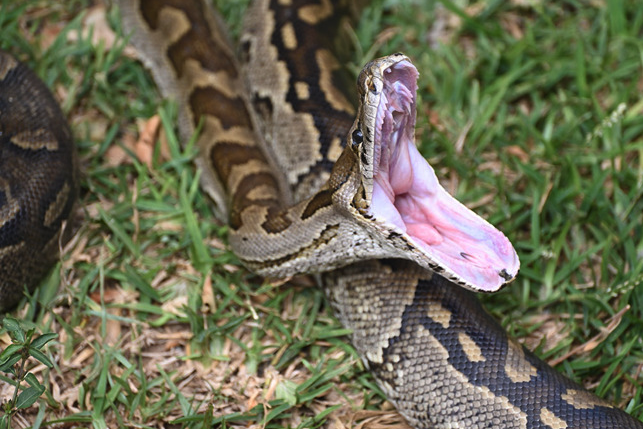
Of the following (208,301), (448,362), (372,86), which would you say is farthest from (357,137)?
(208,301)

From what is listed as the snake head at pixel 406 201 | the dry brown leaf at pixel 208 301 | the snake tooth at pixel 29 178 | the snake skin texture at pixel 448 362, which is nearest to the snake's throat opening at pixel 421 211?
the snake head at pixel 406 201

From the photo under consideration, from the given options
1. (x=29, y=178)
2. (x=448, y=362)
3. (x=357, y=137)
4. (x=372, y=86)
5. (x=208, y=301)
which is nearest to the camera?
(x=372, y=86)

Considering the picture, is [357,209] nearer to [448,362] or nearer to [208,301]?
[448,362]

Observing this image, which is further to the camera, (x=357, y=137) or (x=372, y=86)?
(x=357, y=137)

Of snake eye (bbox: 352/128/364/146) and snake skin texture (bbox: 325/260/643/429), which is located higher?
snake eye (bbox: 352/128/364/146)

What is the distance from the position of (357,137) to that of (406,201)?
0.51m

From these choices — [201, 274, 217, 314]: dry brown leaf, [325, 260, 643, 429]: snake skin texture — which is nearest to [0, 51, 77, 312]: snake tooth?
[201, 274, 217, 314]: dry brown leaf

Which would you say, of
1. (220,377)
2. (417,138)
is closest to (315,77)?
(417,138)

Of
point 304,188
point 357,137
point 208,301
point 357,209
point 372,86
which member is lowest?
point 208,301

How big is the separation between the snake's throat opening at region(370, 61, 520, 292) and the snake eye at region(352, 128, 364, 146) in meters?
0.10

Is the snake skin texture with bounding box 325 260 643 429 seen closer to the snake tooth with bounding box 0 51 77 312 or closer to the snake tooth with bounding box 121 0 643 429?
the snake tooth with bounding box 121 0 643 429

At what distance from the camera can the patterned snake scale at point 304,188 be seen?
10.8 feet

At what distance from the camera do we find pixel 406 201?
347 cm

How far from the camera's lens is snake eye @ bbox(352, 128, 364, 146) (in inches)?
123
